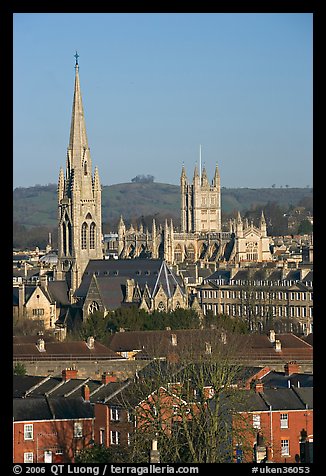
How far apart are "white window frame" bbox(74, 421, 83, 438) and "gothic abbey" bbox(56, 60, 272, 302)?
41.2 metres

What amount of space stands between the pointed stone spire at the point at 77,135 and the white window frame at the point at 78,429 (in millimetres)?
47666

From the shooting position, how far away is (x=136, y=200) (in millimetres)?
168250

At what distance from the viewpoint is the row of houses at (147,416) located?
21781mm

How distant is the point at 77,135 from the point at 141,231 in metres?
28.1

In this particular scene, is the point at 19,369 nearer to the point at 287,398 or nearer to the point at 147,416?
the point at 287,398

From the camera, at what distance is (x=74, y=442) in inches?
933

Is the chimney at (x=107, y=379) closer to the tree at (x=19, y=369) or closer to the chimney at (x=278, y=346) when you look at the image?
the tree at (x=19, y=369)

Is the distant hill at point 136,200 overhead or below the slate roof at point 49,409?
overhead

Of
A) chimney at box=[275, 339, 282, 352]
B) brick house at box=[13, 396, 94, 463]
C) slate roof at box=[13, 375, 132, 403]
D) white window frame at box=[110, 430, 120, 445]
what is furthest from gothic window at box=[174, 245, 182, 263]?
white window frame at box=[110, 430, 120, 445]

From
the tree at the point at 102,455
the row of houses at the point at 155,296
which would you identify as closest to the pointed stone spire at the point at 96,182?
the row of houses at the point at 155,296

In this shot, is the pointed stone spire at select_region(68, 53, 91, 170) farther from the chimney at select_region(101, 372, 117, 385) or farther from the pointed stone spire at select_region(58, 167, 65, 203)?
the chimney at select_region(101, 372, 117, 385)

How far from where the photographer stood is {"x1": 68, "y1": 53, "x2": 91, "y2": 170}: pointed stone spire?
71.5 m

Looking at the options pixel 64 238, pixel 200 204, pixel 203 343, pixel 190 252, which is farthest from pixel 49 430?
pixel 200 204
